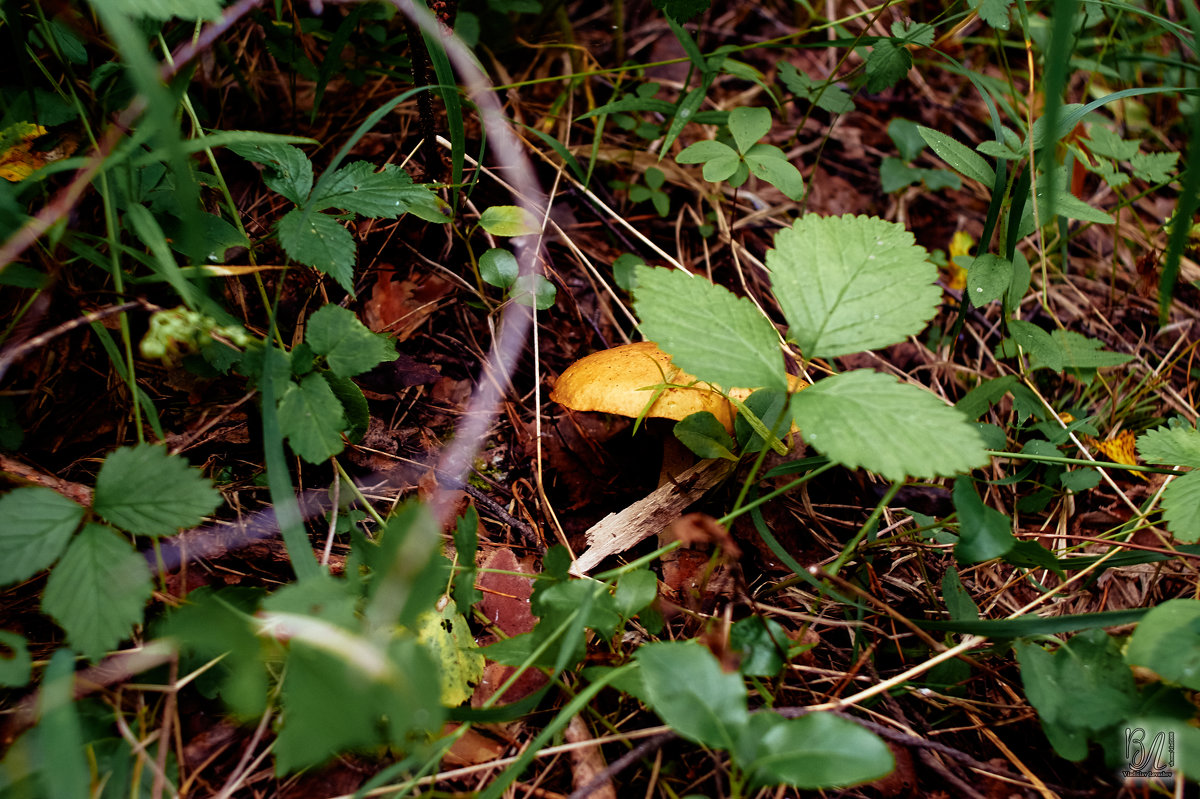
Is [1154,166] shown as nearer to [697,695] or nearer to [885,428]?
[885,428]

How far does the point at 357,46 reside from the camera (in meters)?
2.48

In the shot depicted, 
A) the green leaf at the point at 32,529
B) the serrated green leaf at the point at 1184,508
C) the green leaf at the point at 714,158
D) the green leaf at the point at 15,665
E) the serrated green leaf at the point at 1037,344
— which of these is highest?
the green leaf at the point at 714,158

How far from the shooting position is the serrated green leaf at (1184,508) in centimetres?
142

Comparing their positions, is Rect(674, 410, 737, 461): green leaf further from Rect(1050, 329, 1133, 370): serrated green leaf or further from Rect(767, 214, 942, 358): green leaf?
Rect(1050, 329, 1133, 370): serrated green leaf

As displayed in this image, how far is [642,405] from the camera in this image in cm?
171

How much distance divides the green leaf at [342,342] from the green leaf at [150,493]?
38 cm

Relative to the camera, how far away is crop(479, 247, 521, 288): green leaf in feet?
6.92

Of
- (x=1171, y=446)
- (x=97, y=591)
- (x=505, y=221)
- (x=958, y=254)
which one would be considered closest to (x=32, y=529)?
(x=97, y=591)

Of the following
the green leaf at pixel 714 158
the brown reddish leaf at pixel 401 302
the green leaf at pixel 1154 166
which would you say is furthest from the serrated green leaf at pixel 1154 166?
the brown reddish leaf at pixel 401 302

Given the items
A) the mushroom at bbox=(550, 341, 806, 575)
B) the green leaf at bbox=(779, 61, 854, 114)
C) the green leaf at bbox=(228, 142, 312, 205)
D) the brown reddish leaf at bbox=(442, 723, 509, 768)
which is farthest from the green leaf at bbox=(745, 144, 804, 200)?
the brown reddish leaf at bbox=(442, 723, 509, 768)

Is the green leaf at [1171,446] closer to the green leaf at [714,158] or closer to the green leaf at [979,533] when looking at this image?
the green leaf at [979,533]

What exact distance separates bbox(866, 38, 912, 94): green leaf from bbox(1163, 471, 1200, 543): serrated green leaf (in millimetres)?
1446

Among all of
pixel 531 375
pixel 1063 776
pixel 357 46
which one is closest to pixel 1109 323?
pixel 1063 776

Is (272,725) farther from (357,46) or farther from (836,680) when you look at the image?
(357,46)
